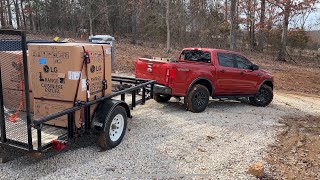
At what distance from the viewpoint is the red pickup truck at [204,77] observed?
8.92m

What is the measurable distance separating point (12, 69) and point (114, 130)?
214cm

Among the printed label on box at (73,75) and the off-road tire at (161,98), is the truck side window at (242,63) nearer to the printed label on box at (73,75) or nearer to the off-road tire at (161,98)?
the off-road tire at (161,98)

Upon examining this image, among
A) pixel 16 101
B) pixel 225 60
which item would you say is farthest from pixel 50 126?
pixel 225 60

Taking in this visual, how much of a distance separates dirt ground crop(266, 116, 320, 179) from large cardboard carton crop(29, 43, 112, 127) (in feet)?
11.3

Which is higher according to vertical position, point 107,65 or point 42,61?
point 42,61

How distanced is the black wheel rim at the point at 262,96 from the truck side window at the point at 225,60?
1620mm

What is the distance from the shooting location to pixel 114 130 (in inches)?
248

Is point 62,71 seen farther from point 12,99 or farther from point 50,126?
point 12,99

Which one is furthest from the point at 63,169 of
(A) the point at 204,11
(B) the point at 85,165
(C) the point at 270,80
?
(A) the point at 204,11

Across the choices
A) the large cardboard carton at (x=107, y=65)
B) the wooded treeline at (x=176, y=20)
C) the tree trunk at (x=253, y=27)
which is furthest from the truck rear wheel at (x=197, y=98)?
the tree trunk at (x=253, y=27)

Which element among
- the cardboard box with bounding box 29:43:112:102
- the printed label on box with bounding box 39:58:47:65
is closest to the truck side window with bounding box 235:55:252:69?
the cardboard box with bounding box 29:43:112:102

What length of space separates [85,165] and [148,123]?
2.74 metres

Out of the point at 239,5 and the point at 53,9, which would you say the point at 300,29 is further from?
the point at 53,9

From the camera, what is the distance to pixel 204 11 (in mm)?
31812
